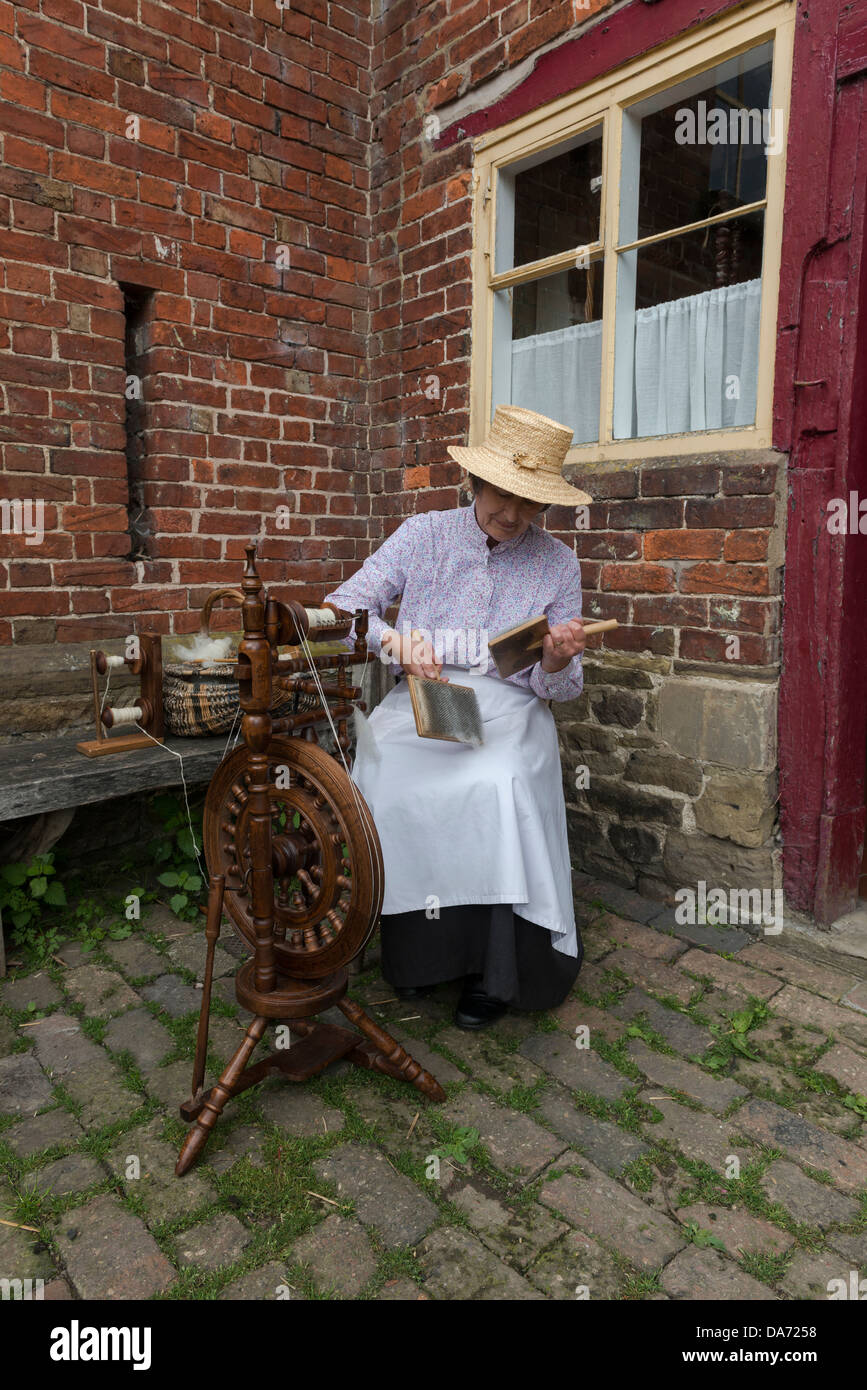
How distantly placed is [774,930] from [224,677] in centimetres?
229

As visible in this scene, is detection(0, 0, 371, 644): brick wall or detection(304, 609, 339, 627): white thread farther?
detection(0, 0, 371, 644): brick wall

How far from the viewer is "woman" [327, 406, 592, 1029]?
8.05 feet

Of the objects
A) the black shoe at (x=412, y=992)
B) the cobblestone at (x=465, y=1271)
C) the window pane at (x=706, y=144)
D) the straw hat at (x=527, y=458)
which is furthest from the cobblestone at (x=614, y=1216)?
the window pane at (x=706, y=144)

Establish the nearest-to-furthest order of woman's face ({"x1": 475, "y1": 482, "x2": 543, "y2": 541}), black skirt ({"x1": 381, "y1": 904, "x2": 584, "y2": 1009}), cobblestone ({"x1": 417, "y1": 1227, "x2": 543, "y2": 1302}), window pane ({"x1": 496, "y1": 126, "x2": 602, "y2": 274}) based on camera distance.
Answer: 1. cobblestone ({"x1": 417, "y1": 1227, "x2": 543, "y2": 1302})
2. black skirt ({"x1": 381, "y1": 904, "x2": 584, "y2": 1009})
3. woman's face ({"x1": 475, "y1": 482, "x2": 543, "y2": 541})
4. window pane ({"x1": 496, "y1": 126, "x2": 602, "y2": 274})

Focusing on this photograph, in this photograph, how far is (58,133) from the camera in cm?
324

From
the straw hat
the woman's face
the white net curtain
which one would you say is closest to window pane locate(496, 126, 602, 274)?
the white net curtain

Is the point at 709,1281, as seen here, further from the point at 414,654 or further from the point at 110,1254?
the point at 414,654

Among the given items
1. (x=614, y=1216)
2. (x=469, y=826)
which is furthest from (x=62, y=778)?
(x=614, y=1216)

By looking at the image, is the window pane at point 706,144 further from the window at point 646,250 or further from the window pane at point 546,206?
the window pane at point 546,206

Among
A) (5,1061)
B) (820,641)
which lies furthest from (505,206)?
(5,1061)

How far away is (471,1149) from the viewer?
205cm

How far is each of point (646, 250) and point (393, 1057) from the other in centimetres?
324

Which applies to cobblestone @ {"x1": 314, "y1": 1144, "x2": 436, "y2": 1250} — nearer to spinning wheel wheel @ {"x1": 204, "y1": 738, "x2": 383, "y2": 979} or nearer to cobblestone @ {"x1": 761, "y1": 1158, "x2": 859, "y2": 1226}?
spinning wheel wheel @ {"x1": 204, "y1": 738, "x2": 383, "y2": 979}

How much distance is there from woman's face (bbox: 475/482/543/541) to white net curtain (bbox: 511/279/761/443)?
3.17 ft
